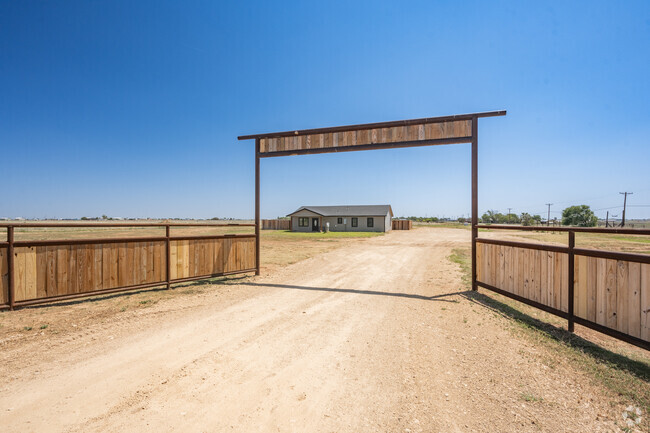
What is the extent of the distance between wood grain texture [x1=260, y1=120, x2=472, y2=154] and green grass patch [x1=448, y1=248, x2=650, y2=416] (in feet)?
14.7

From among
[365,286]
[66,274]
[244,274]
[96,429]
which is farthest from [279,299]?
[66,274]

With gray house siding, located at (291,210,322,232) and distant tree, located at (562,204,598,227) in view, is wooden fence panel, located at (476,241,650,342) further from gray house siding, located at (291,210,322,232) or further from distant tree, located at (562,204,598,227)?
distant tree, located at (562,204,598,227)

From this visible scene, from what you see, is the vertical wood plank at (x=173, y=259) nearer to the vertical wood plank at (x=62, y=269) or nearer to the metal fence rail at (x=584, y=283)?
the vertical wood plank at (x=62, y=269)

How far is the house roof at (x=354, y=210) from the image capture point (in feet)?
138

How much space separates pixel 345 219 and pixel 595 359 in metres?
39.8

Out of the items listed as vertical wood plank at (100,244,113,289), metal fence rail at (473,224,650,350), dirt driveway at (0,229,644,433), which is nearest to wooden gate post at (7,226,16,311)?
vertical wood plank at (100,244,113,289)

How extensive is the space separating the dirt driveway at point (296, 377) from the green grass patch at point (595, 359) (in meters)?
0.19

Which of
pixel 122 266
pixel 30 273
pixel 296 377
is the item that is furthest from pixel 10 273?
pixel 296 377

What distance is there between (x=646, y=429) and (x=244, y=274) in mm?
8854

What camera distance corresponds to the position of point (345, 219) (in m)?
43.4

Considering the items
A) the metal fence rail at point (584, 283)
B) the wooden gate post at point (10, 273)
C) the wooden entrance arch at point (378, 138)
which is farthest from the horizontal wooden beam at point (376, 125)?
the wooden gate post at point (10, 273)

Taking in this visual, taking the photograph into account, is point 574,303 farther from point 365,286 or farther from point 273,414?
point 273,414

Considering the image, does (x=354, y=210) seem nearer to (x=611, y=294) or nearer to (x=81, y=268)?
(x=81, y=268)

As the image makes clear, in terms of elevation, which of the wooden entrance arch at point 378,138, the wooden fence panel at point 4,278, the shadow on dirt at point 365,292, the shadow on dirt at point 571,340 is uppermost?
the wooden entrance arch at point 378,138
